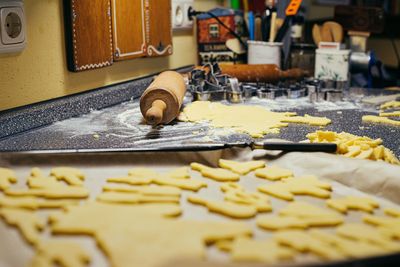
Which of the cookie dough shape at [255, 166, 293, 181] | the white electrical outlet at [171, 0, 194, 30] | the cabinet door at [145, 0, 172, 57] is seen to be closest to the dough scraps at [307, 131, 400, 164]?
the cookie dough shape at [255, 166, 293, 181]

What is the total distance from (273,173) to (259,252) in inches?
12.8

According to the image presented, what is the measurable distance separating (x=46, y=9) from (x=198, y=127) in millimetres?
487

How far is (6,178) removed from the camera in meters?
0.90

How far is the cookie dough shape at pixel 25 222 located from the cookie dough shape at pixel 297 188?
1.20ft

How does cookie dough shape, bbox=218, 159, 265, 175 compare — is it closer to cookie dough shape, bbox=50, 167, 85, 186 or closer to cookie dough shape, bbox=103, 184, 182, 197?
cookie dough shape, bbox=103, 184, 182, 197

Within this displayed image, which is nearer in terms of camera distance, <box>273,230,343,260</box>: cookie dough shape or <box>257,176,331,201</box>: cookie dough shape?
<box>273,230,343,260</box>: cookie dough shape

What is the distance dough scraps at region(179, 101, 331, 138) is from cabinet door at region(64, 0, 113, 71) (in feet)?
0.97

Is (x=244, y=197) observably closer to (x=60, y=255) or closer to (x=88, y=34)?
(x=60, y=255)

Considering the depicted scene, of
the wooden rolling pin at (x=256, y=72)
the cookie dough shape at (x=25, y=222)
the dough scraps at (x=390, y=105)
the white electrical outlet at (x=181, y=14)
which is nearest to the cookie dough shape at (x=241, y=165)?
the cookie dough shape at (x=25, y=222)

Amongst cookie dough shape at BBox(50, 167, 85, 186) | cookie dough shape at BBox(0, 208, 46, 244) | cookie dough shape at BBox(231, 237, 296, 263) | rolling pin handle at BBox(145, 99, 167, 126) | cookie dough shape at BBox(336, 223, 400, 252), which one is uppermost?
rolling pin handle at BBox(145, 99, 167, 126)

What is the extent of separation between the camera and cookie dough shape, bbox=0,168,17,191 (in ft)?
2.88

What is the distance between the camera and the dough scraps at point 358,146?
107 centimetres

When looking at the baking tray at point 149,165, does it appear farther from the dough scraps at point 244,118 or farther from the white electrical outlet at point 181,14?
the white electrical outlet at point 181,14

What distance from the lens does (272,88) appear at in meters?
1.78
